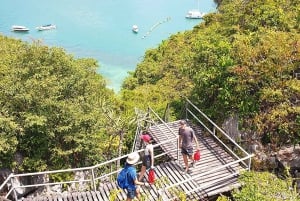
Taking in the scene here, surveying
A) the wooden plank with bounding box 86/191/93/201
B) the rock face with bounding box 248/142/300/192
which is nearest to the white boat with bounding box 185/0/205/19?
the rock face with bounding box 248/142/300/192

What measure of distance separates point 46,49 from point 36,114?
338cm

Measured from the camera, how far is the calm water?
56628 mm

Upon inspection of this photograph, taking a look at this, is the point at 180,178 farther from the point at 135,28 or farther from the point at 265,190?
the point at 135,28

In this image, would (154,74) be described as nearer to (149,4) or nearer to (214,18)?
(214,18)

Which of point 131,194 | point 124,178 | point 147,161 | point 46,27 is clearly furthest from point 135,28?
point 124,178

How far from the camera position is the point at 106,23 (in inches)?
2687

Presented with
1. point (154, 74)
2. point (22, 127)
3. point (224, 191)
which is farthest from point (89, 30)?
point (224, 191)

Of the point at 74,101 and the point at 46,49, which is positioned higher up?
the point at 46,49

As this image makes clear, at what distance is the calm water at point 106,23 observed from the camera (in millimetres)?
56628

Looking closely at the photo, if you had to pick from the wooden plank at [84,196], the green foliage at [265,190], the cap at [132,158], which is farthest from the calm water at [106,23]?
the cap at [132,158]

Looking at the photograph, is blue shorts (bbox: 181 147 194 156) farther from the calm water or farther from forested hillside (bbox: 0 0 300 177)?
the calm water

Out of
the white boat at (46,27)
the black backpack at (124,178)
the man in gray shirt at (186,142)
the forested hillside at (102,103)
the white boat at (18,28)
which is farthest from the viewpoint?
the white boat at (46,27)

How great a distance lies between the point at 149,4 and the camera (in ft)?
264

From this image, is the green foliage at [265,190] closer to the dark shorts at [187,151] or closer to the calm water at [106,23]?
the dark shorts at [187,151]
